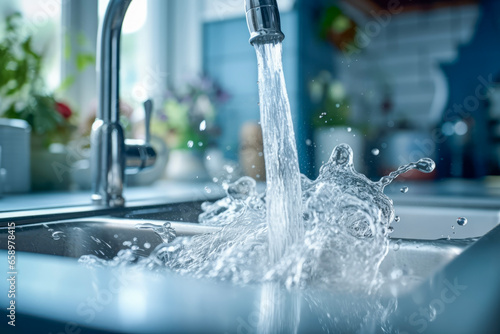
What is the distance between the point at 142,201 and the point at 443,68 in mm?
1483

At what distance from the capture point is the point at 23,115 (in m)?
1.17

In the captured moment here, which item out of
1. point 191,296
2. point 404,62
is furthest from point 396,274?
point 404,62

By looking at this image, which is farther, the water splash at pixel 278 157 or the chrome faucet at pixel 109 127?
the chrome faucet at pixel 109 127

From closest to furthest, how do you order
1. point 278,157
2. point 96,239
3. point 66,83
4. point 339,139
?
point 278,157 < point 96,239 < point 66,83 < point 339,139

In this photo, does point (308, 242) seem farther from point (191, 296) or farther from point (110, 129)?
point (110, 129)

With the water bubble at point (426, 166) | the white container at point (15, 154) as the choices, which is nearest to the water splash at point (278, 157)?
the water bubble at point (426, 166)

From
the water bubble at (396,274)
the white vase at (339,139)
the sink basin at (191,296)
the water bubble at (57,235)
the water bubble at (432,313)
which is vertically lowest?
the water bubble at (57,235)

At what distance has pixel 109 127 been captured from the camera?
79 cm

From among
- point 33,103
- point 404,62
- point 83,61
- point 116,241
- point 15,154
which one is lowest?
A: point 116,241

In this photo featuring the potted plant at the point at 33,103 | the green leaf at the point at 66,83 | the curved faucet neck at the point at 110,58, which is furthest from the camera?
the green leaf at the point at 66,83

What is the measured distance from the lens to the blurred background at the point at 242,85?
1.19 meters

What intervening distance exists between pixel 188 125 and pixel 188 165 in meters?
0.18

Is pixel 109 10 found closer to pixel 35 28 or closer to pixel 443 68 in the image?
pixel 35 28

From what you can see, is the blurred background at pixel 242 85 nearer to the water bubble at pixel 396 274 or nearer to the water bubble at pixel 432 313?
the water bubble at pixel 396 274
